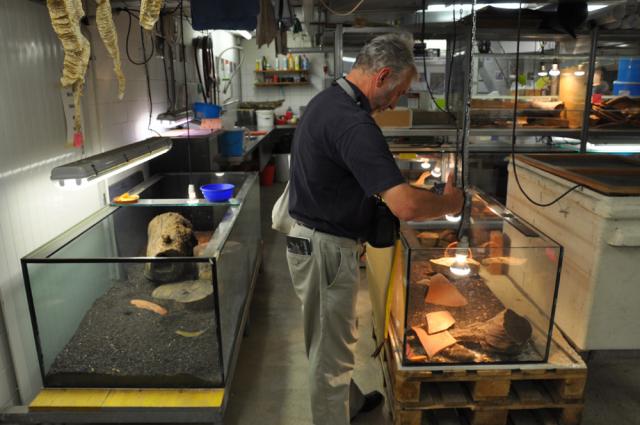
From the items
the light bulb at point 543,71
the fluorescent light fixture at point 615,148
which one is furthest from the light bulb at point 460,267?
the light bulb at point 543,71

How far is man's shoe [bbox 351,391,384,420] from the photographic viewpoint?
8.36 feet

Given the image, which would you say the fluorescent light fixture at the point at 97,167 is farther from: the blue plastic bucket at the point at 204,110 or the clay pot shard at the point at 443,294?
the blue plastic bucket at the point at 204,110

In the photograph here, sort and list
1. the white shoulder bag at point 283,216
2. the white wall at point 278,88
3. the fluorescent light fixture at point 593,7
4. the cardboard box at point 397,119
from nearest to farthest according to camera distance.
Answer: the white shoulder bag at point 283,216 < the fluorescent light fixture at point 593,7 < the cardboard box at point 397,119 < the white wall at point 278,88

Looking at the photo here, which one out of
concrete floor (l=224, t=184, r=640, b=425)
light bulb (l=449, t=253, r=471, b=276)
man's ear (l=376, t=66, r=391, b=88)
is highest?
man's ear (l=376, t=66, r=391, b=88)

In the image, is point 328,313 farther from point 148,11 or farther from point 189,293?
point 148,11

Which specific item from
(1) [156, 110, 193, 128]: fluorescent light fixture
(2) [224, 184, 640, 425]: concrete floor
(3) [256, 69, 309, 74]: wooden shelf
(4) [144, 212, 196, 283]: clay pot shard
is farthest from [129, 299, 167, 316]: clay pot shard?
(3) [256, 69, 309, 74]: wooden shelf

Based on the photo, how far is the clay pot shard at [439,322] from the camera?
2277mm

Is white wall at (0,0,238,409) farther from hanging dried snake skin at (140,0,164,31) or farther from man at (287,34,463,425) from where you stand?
man at (287,34,463,425)

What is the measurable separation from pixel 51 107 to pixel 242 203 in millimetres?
1180

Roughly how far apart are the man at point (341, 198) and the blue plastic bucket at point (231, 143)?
291cm

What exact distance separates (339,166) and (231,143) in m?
3.21

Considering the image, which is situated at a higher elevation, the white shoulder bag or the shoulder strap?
the shoulder strap

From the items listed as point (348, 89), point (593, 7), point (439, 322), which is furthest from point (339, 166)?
point (593, 7)

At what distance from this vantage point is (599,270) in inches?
90.6
